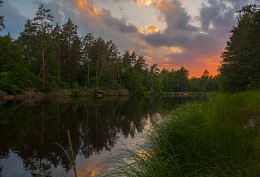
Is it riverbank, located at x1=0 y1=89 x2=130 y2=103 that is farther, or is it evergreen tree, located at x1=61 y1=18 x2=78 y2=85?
evergreen tree, located at x1=61 y1=18 x2=78 y2=85

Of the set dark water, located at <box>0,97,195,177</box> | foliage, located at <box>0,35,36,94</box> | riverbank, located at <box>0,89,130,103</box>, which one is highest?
foliage, located at <box>0,35,36,94</box>

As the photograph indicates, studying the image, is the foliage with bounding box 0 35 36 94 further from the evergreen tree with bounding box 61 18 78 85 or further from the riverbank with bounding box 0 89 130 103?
the evergreen tree with bounding box 61 18 78 85

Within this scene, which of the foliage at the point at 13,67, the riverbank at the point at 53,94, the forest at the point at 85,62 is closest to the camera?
the forest at the point at 85,62

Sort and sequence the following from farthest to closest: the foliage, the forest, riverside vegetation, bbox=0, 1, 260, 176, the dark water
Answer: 1. the foliage
2. the forest
3. the dark water
4. riverside vegetation, bbox=0, 1, 260, 176

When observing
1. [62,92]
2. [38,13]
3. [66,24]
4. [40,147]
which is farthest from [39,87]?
[40,147]

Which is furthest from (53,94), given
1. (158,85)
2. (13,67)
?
(158,85)

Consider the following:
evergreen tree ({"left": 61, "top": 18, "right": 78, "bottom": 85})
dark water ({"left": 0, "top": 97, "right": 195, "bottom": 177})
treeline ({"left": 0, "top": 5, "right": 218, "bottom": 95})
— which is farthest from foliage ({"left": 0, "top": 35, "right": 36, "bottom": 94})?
dark water ({"left": 0, "top": 97, "right": 195, "bottom": 177})

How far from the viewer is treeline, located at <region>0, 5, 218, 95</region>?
43.8 m

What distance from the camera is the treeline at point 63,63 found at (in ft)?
144

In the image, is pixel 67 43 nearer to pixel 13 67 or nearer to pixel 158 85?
pixel 13 67

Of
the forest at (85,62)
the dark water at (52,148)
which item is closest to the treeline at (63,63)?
→ the forest at (85,62)

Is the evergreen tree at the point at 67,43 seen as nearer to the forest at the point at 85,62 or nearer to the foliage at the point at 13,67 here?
the forest at the point at 85,62

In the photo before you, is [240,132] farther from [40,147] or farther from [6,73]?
[6,73]

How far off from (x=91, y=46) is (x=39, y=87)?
25525 millimetres
